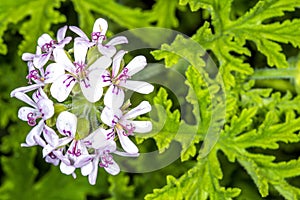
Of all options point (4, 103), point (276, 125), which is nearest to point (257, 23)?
point (276, 125)

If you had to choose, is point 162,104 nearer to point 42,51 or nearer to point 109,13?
point 42,51

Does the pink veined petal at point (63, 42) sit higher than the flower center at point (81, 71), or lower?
higher

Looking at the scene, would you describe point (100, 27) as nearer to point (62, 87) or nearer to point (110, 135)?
point (62, 87)

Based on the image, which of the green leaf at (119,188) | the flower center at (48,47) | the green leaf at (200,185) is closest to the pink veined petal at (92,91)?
the flower center at (48,47)

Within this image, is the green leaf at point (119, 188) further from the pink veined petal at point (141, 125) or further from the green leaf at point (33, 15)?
the pink veined petal at point (141, 125)

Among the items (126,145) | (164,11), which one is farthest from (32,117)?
(164,11)

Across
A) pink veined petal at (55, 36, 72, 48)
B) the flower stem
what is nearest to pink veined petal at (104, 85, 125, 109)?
pink veined petal at (55, 36, 72, 48)
